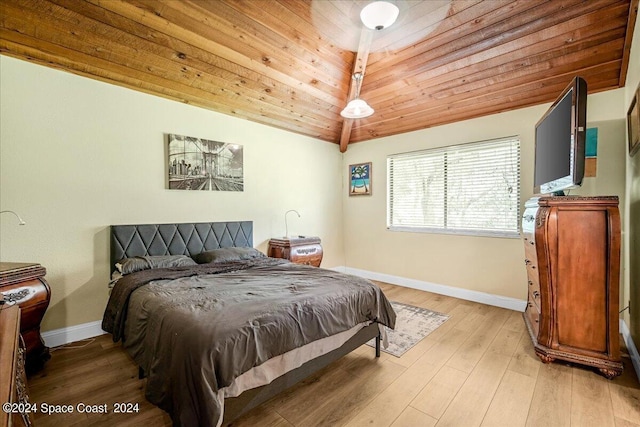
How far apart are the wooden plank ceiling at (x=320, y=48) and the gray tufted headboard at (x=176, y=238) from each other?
4.98 feet

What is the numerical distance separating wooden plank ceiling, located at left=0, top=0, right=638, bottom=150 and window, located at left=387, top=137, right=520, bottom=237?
0.56 metres

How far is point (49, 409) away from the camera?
1.80 m

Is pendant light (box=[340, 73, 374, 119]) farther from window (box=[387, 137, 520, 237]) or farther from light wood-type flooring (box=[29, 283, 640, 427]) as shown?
light wood-type flooring (box=[29, 283, 640, 427])

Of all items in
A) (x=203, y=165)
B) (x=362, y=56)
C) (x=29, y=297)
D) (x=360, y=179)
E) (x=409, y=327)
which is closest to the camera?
(x=29, y=297)

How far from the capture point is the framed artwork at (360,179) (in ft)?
16.7

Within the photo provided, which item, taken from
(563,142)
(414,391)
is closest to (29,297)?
(414,391)

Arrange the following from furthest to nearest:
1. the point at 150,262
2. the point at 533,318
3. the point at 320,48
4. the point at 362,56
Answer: the point at 362,56
the point at 320,48
the point at 150,262
the point at 533,318

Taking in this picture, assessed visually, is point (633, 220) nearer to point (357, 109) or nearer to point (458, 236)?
point (458, 236)

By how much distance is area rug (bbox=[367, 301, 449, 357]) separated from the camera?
263 centimetres

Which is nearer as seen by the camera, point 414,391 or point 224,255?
point 414,391

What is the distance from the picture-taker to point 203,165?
3576mm

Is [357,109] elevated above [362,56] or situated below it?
below

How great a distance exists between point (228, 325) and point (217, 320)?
0.28ft

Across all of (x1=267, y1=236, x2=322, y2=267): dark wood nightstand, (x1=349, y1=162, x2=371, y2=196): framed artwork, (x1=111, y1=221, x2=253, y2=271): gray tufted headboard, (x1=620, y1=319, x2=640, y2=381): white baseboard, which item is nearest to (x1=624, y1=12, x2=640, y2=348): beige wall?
(x1=620, y1=319, x2=640, y2=381): white baseboard
